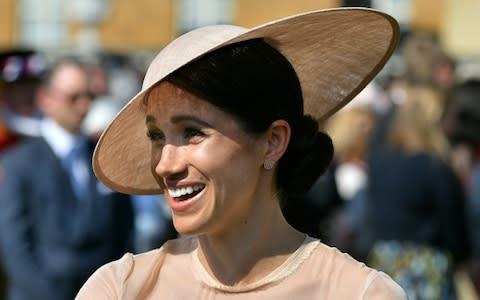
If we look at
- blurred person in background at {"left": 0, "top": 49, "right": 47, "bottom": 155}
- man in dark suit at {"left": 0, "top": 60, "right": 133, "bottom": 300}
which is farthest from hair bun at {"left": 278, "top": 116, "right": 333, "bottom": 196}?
blurred person in background at {"left": 0, "top": 49, "right": 47, "bottom": 155}

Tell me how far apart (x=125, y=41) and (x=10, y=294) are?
26.7 m

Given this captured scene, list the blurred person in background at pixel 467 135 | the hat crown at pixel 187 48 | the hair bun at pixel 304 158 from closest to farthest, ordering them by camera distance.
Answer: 1. the hat crown at pixel 187 48
2. the hair bun at pixel 304 158
3. the blurred person in background at pixel 467 135

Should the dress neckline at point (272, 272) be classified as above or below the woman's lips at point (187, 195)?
below

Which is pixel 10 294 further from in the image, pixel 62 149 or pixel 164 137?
pixel 164 137

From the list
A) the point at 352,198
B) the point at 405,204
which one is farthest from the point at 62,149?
the point at 352,198

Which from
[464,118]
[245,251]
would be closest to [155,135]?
[245,251]

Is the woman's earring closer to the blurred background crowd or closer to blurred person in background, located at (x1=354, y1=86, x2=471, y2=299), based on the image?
the blurred background crowd

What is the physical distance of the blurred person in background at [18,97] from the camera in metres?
10.5

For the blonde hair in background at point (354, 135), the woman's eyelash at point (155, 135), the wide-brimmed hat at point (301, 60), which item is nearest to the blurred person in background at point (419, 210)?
the blonde hair in background at point (354, 135)

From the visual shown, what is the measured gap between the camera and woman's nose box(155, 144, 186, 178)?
3.59 meters

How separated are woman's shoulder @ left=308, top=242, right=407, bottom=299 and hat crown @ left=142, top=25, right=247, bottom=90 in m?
0.54

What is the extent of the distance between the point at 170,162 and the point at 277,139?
291 mm

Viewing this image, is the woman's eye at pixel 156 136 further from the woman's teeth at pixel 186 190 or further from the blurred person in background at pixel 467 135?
the blurred person in background at pixel 467 135

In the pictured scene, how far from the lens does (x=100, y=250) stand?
26.7ft
